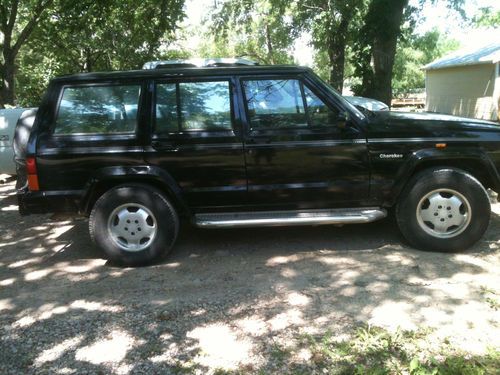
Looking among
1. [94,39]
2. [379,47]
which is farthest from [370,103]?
[94,39]

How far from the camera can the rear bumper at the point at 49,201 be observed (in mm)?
4617

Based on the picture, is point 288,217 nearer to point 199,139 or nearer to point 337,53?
point 199,139

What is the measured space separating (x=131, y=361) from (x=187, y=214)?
1881 mm

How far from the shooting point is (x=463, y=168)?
15.7 feet

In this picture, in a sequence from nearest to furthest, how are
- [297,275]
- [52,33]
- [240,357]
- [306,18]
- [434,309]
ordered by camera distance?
[240,357] < [434,309] < [297,275] < [52,33] < [306,18]

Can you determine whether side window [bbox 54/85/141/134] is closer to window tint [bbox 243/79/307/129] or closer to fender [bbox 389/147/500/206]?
window tint [bbox 243/79/307/129]

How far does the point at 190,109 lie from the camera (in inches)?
184

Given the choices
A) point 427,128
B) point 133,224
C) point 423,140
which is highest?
point 427,128

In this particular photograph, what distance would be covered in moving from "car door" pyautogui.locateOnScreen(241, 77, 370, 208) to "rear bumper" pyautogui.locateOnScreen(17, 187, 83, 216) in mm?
1678

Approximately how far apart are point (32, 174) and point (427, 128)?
378cm

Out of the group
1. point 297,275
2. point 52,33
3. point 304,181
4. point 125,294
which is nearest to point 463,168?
point 304,181

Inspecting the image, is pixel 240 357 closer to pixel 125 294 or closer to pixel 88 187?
pixel 125 294

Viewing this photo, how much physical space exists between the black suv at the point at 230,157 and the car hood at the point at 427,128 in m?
0.02

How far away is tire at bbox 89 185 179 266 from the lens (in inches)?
182
